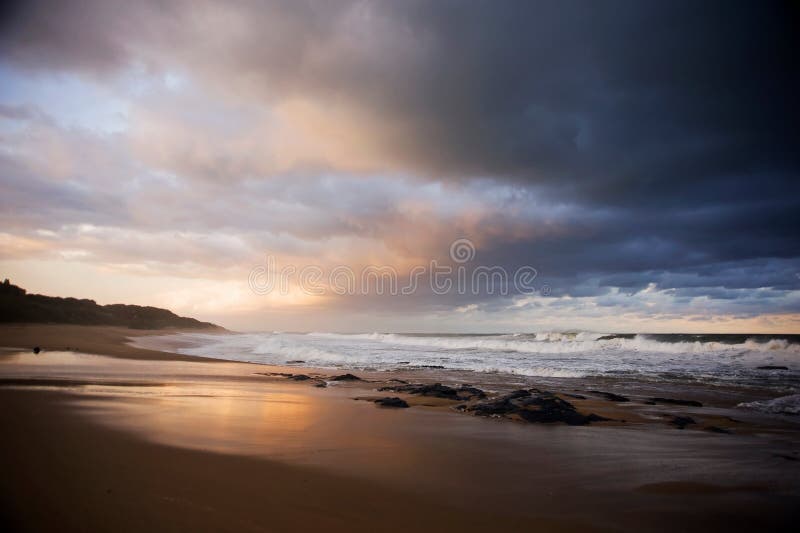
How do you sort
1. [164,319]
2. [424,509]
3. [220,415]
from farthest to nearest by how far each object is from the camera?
[164,319], [220,415], [424,509]

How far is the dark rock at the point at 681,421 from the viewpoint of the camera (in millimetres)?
7545

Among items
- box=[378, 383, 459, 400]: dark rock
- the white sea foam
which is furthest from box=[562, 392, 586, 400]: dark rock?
the white sea foam

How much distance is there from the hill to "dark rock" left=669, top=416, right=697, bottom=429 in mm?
50691

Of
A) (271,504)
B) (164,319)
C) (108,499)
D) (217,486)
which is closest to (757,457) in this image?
(271,504)

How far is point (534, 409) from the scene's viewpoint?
779cm

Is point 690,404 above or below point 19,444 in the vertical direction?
below

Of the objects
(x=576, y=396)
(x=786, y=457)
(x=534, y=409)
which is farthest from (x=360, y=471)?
(x=576, y=396)

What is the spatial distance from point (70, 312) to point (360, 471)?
6257 centimetres

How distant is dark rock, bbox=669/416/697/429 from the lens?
24.8 feet

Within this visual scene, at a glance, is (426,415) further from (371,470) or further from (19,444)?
(19,444)

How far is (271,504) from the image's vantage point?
3352 millimetres

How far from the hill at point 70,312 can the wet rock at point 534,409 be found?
47.6 metres

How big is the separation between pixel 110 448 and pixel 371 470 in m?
3.00

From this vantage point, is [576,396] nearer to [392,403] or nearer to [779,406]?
[779,406]
